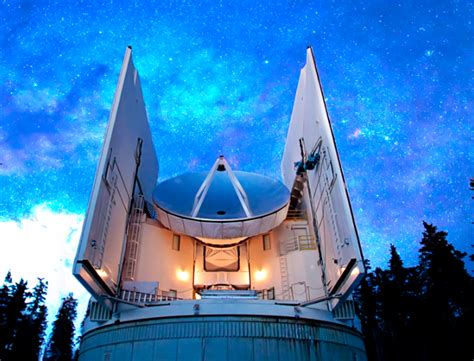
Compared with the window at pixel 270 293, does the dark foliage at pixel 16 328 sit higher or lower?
higher

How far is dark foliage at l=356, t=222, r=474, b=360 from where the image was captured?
23.1 m

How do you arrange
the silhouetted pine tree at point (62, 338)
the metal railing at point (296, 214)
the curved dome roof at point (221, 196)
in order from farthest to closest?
1. the silhouetted pine tree at point (62, 338)
2. the metal railing at point (296, 214)
3. the curved dome roof at point (221, 196)

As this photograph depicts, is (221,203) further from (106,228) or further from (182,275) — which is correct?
(106,228)

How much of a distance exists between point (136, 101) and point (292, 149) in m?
8.84

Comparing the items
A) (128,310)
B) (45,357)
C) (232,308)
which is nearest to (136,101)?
(128,310)

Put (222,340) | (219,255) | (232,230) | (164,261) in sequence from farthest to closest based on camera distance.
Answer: (219,255) < (232,230) < (164,261) < (222,340)

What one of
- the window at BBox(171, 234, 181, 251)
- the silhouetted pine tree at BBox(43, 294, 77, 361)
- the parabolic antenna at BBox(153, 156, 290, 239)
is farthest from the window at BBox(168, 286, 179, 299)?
the silhouetted pine tree at BBox(43, 294, 77, 361)

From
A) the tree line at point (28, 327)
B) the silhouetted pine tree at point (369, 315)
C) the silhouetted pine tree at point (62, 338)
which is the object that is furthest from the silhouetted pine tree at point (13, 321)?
the silhouetted pine tree at point (369, 315)

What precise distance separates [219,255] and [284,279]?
372cm

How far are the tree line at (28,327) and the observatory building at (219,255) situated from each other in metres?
25.4

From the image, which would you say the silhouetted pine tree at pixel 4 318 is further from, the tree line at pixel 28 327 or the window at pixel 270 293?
the window at pixel 270 293

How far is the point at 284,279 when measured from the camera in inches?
653

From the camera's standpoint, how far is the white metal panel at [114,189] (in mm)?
10227

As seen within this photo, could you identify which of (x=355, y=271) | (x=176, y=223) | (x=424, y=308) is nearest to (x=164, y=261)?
(x=176, y=223)
